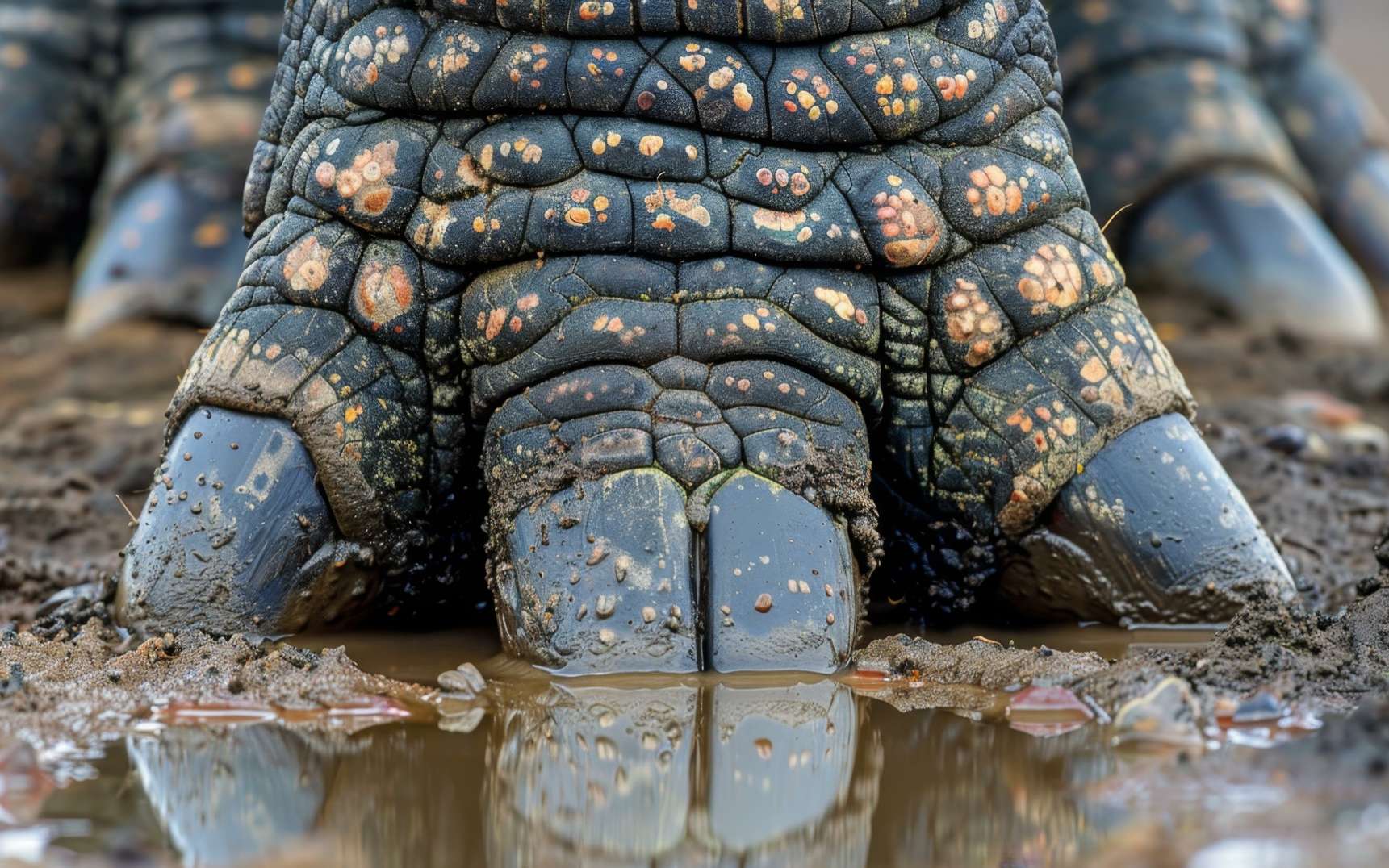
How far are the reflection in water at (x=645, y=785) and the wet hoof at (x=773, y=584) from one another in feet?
0.23

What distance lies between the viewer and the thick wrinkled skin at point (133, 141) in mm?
4684

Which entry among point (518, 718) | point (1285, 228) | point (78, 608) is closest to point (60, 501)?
point (78, 608)

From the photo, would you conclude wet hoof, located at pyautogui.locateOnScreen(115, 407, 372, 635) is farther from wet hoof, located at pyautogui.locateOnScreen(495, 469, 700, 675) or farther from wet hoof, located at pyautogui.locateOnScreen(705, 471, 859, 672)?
wet hoof, located at pyautogui.locateOnScreen(705, 471, 859, 672)

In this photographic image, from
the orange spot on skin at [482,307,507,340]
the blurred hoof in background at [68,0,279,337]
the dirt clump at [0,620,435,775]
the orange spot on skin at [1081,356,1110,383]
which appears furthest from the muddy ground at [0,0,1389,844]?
the blurred hoof in background at [68,0,279,337]

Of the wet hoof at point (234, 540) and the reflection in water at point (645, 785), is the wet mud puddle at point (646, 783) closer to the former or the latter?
the reflection in water at point (645, 785)

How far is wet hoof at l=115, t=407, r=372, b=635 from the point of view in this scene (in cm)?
224

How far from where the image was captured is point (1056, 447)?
7.72ft

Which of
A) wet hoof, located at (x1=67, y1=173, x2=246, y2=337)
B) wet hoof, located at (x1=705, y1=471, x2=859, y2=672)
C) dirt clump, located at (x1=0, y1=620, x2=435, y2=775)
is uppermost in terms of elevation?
wet hoof, located at (x1=67, y1=173, x2=246, y2=337)

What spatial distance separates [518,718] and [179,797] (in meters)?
0.42

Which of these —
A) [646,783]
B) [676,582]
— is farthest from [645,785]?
[676,582]

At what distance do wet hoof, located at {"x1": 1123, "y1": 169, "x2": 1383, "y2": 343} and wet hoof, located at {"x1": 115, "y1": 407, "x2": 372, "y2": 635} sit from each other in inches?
131

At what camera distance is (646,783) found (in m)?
1.69

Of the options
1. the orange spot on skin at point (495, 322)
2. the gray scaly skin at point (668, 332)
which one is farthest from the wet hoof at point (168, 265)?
the orange spot on skin at point (495, 322)

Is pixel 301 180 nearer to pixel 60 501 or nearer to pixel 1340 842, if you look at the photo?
pixel 60 501
